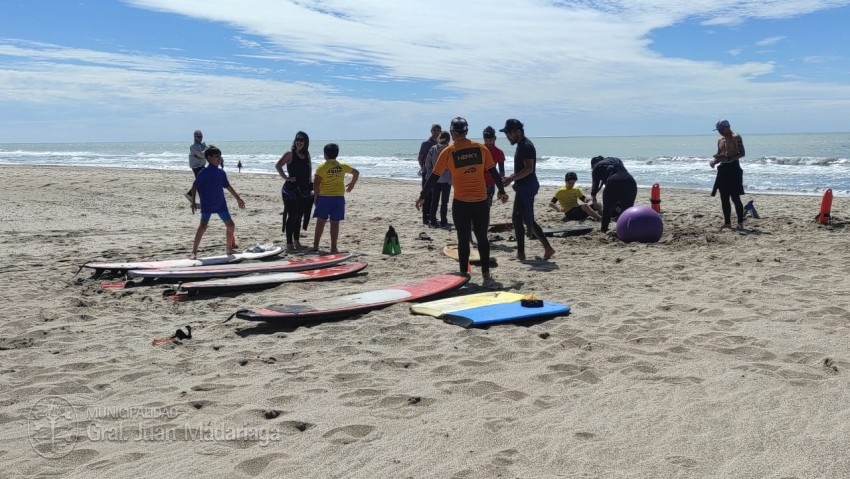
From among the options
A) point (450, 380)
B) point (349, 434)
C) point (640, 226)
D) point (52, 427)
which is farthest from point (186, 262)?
point (640, 226)

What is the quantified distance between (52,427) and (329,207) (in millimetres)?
5920

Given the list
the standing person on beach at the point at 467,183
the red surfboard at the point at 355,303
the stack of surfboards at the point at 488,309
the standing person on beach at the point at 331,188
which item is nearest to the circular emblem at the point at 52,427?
the red surfboard at the point at 355,303

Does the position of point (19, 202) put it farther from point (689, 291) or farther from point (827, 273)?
point (827, 273)

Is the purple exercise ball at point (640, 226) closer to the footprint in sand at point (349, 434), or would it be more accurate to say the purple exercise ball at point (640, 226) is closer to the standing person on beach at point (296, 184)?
the standing person on beach at point (296, 184)

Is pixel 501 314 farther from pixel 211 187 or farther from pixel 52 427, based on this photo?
pixel 211 187

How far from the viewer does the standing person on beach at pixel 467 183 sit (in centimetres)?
743

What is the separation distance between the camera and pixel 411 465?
10.9 feet

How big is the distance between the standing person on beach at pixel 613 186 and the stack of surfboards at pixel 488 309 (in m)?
5.11

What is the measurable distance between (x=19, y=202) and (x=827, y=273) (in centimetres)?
1653

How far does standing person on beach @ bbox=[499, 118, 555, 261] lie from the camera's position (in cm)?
843

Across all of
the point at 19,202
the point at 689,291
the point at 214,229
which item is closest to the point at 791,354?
the point at 689,291

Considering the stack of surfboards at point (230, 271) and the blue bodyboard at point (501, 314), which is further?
the stack of surfboards at point (230, 271)

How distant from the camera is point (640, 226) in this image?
10148 mm

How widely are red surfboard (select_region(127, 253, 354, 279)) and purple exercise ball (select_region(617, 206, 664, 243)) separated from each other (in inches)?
169
